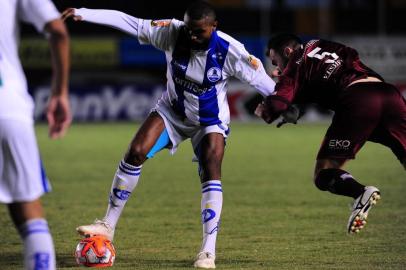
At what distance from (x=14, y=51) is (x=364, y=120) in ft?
10.6

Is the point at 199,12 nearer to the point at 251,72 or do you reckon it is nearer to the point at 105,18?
the point at 251,72

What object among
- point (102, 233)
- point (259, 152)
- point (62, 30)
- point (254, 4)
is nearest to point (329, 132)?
point (102, 233)

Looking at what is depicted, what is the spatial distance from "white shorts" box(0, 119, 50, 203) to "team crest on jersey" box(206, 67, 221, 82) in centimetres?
301

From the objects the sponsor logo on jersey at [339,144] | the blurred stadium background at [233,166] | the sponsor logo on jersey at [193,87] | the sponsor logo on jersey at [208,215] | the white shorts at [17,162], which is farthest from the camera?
the blurred stadium background at [233,166]

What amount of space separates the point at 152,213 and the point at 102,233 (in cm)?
289

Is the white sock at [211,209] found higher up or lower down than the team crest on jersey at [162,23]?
lower down

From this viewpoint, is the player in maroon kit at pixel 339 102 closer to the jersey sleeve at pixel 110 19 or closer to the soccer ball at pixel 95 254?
the jersey sleeve at pixel 110 19

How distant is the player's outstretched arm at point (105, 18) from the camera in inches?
294

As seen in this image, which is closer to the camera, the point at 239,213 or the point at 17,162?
the point at 17,162

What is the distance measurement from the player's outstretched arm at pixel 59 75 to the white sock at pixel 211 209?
2718 millimetres

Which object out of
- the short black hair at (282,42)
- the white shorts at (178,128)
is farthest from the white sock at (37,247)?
the short black hair at (282,42)

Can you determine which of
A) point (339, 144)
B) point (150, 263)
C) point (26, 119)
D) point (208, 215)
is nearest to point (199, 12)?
point (339, 144)

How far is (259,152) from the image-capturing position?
60.4ft

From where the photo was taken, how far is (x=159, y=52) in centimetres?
2948
